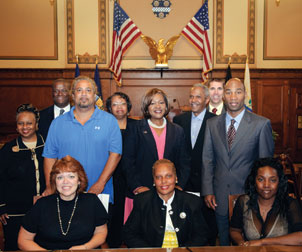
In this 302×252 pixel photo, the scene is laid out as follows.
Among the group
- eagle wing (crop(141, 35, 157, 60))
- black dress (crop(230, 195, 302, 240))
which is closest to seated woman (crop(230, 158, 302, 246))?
black dress (crop(230, 195, 302, 240))

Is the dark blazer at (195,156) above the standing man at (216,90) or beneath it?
beneath

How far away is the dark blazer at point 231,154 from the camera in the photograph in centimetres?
252

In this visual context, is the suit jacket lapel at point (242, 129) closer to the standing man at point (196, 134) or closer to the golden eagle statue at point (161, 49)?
the standing man at point (196, 134)

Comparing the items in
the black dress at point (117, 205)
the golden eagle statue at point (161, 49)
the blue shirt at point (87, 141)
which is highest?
the golden eagle statue at point (161, 49)

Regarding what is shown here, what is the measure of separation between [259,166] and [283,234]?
444 millimetres

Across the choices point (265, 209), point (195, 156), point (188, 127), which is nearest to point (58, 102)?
point (188, 127)

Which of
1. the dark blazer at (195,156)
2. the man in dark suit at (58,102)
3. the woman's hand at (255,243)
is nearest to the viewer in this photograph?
the woman's hand at (255,243)

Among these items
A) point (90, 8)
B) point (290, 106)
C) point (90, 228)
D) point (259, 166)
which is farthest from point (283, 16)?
point (90, 228)

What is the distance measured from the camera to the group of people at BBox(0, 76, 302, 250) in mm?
2055

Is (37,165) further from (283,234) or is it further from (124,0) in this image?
(124,0)

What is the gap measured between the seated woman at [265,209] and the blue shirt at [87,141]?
1056mm

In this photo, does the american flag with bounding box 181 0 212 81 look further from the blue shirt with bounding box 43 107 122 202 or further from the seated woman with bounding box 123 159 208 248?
the seated woman with bounding box 123 159 208 248

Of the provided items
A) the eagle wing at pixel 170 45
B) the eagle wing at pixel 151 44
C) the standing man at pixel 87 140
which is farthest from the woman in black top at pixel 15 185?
the eagle wing at pixel 170 45

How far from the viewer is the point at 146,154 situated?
9.07 feet
